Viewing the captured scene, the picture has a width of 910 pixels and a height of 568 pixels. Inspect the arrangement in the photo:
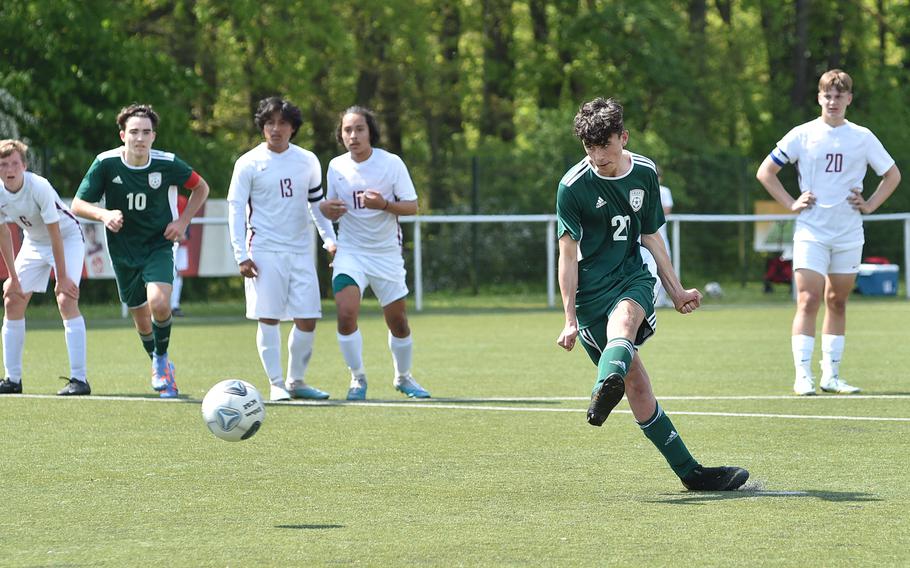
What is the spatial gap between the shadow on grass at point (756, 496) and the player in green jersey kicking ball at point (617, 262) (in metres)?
0.07

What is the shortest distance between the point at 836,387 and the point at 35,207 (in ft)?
18.9

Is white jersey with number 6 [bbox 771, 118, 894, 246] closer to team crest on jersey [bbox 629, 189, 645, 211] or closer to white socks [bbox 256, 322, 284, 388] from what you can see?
white socks [bbox 256, 322, 284, 388]

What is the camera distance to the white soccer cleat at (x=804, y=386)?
10.7 metres

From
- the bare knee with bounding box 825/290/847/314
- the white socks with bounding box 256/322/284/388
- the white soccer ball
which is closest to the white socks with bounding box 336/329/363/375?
the white socks with bounding box 256/322/284/388

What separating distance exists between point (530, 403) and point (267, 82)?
2285 centimetres

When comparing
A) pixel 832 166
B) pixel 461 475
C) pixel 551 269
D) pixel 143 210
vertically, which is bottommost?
pixel 551 269

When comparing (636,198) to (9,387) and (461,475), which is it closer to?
(461,475)

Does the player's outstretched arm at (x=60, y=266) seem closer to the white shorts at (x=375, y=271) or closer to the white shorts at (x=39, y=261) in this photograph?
the white shorts at (x=39, y=261)

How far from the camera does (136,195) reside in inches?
429

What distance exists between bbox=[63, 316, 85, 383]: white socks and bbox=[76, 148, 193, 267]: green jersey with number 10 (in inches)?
23.4

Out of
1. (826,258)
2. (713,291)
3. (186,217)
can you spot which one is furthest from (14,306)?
(713,291)

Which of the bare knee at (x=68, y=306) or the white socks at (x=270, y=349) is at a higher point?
the bare knee at (x=68, y=306)

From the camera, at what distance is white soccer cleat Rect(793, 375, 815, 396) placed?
35.1ft

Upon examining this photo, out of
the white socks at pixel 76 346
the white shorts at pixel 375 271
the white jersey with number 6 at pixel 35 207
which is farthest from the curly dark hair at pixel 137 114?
the white shorts at pixel 375 271
